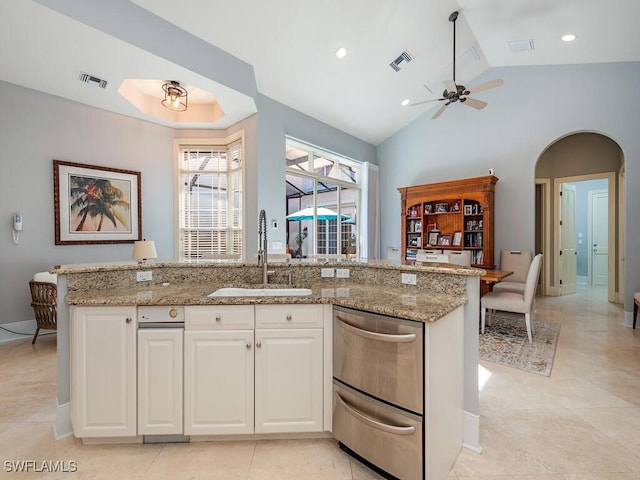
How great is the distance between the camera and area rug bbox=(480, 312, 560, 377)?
3002mm

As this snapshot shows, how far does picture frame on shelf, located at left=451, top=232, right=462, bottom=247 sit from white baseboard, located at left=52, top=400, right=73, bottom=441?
5412 millimetres

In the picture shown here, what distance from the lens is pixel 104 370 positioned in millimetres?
1768

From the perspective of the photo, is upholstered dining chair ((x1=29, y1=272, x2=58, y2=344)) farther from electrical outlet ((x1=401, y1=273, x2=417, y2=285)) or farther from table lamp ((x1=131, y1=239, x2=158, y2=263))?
electrical outlet ((x1=401, y1=273, x2=417, y2=285))

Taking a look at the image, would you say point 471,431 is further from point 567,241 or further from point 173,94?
point 567,241

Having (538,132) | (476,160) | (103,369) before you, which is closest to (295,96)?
(476,160)

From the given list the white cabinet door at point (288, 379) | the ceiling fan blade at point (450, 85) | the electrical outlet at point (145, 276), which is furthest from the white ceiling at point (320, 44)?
the white cabinet door at point (288, 379)

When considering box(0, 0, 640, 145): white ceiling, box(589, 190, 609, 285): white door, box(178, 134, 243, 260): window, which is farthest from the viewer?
box(589, 190, 609, 285): white door

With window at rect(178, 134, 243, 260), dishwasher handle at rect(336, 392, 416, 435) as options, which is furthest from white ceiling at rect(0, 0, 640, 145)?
dishwasher handle at rect(336, 392, 416, 435)

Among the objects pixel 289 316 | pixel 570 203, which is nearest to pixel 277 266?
pixel 289 316

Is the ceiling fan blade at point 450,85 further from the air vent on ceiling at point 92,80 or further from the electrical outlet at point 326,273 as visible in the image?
the air vent on ceiling at point 92,80

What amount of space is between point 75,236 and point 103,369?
3175 millimetres

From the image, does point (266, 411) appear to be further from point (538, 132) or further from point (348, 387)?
point (538, 132)

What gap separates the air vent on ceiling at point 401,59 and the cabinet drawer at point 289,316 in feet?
13.5

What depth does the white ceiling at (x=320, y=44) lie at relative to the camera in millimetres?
2973
